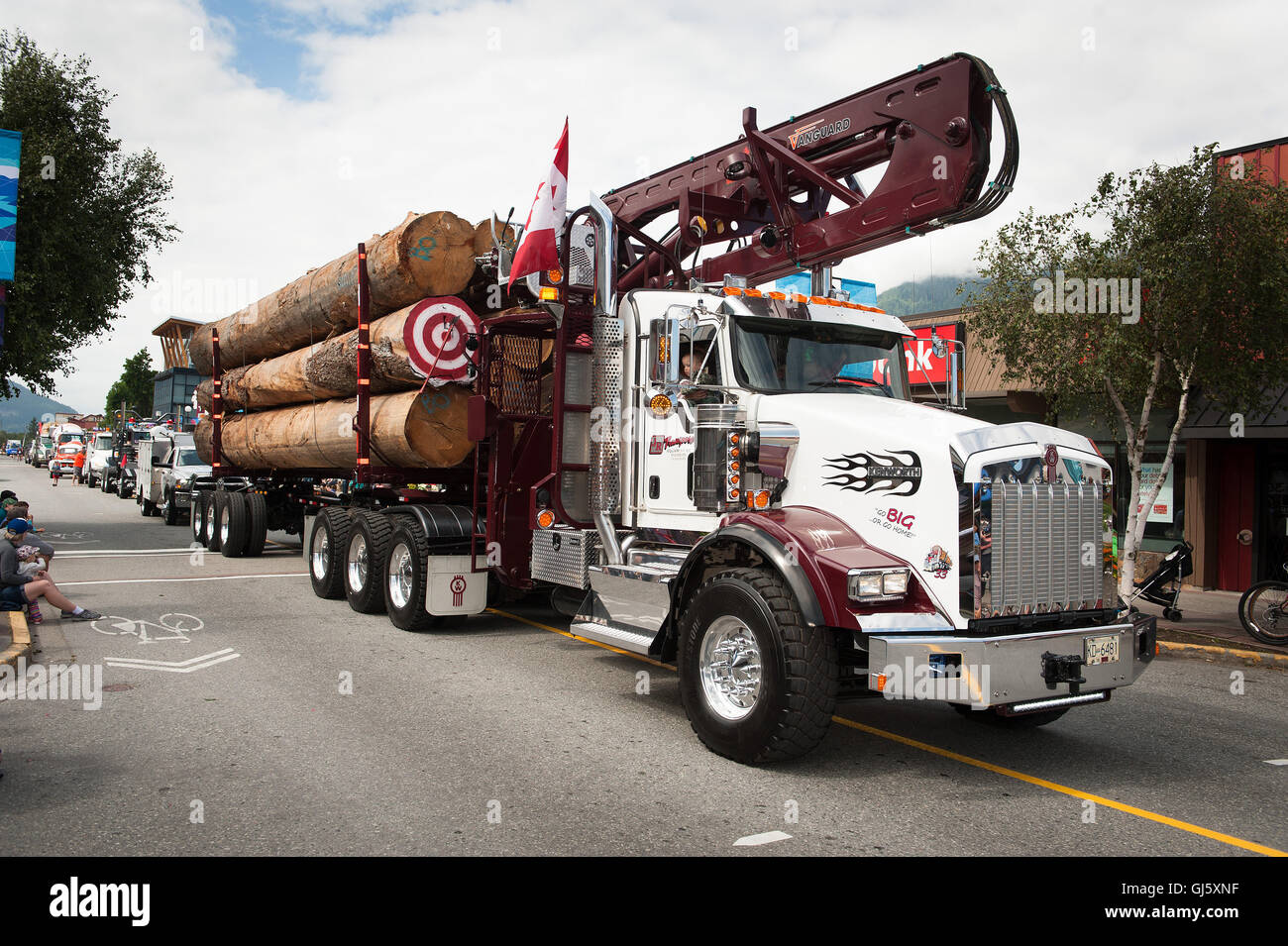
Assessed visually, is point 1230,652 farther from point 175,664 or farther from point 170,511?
point 170,511

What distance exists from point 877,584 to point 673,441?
231 centimetres

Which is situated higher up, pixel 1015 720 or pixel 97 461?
pixel 97 461

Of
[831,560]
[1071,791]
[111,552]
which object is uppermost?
[831,560]

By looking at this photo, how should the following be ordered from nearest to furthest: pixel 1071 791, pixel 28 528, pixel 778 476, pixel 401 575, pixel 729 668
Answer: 1. pixel 1071 791
2. pixel 729 668
3. pixel 778 476
4. pixel 401 575
5. pixel 28 528

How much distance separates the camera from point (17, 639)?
334 inches

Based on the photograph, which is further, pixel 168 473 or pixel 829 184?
pixel 168 473

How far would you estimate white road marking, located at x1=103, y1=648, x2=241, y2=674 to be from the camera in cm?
788

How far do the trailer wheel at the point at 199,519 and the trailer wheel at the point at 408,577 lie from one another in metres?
9.78

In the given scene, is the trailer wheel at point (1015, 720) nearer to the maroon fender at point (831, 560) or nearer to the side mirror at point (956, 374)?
the maroon fender at point (831, 560)

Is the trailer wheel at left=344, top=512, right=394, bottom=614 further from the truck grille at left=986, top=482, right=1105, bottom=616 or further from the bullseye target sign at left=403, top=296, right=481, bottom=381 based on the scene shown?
the truck grille at left=986, top=482, right=1105, bottom=616

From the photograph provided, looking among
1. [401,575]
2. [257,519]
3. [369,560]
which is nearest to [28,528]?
[369,560]

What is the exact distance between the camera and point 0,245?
1045cm

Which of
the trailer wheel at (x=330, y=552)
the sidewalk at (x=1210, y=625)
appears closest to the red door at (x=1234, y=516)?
the sidewalk at (x=1210, y=625)

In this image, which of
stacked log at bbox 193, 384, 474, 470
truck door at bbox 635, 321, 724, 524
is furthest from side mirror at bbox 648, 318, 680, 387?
stacked log at bbox 193, 384, 474, 470
